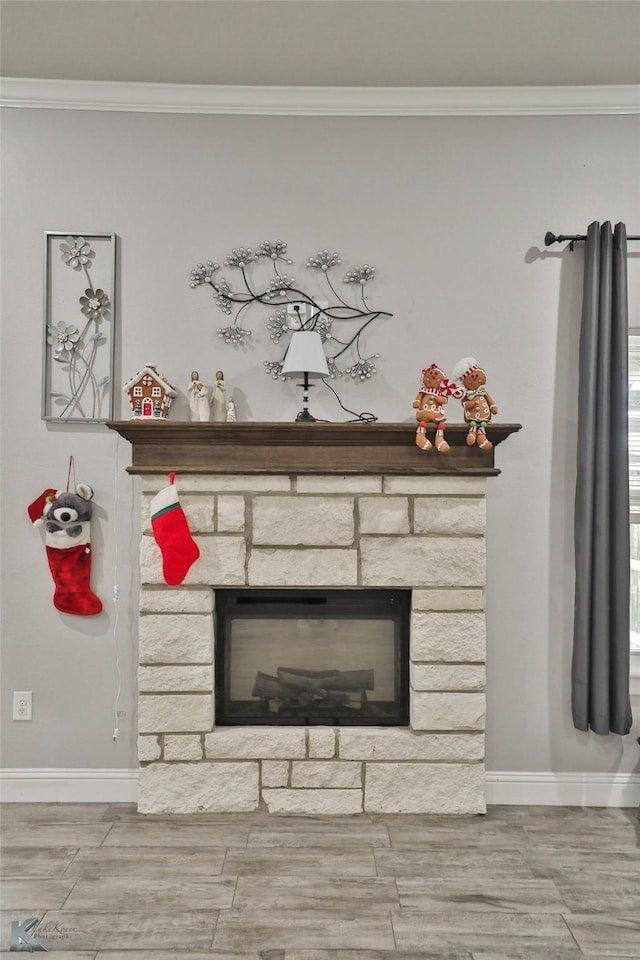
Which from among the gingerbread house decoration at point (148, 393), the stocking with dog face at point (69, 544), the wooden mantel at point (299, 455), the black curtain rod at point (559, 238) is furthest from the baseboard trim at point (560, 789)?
the black curtain rod at point (559, 238)

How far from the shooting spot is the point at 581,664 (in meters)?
2.55

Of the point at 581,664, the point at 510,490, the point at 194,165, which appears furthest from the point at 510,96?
the point at 581,664

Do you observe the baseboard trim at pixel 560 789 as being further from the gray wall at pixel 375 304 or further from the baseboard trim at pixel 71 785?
the baseboard trim at pixel 71 785

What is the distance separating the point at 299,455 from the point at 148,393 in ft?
2.04

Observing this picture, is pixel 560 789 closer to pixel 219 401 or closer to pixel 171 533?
pixel 171 533

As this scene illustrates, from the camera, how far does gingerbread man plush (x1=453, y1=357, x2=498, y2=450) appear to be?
2.38 meters

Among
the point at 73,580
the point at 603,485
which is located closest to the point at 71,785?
the point at 73,580

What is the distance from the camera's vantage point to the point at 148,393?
8.33ft

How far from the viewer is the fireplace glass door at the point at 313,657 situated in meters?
2.62

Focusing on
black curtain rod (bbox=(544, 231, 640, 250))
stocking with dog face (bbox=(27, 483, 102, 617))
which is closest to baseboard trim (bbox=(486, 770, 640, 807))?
stocking with dog face (bbox=(27, 483, 102, 617))

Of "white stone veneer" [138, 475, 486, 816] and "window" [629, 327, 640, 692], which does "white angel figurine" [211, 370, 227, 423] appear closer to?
"white stone veneer" [138, 475, 486, 816]

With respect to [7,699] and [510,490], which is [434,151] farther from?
[7,699]

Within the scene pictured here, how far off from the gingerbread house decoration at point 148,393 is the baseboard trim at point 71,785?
1.42 metres

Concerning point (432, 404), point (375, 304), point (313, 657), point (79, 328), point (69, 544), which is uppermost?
point (375, 304)
